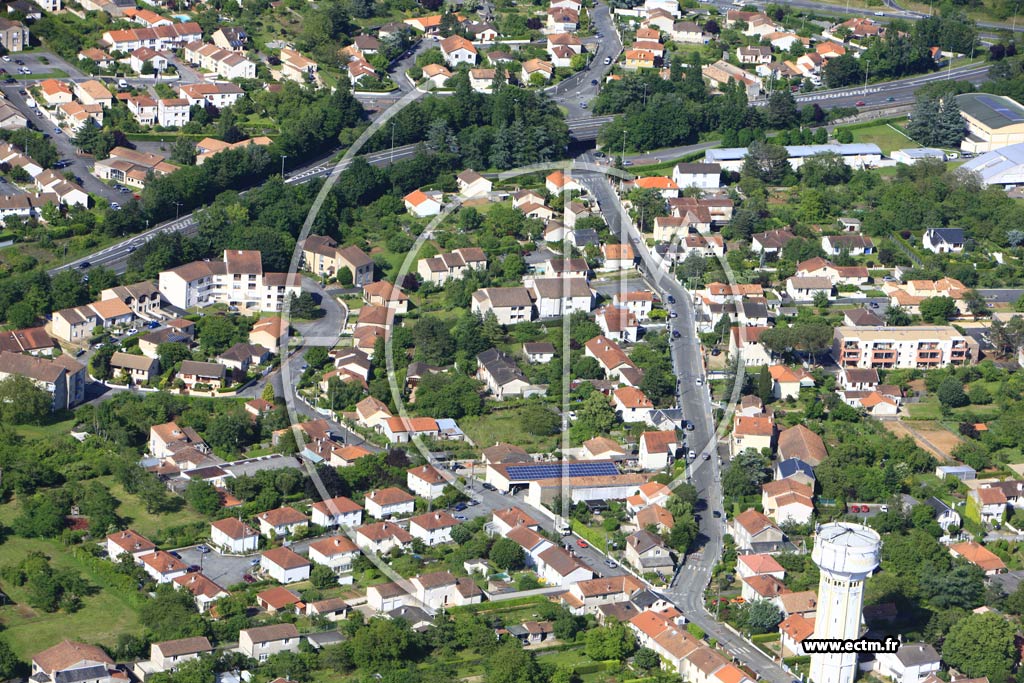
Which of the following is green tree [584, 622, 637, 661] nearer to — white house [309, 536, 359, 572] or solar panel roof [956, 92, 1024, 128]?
white house [309, 536, 359, 572]

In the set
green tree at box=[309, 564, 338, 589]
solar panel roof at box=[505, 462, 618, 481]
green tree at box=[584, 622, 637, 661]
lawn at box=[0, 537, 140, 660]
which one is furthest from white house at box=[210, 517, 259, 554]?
green tree at box=[584, 622, 637, 661]

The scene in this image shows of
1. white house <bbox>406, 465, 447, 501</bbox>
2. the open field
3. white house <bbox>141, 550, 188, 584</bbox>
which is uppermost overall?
white house <bbox>141, 550, 188, 584</bbox>

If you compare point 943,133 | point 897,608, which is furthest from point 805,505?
point 943,133

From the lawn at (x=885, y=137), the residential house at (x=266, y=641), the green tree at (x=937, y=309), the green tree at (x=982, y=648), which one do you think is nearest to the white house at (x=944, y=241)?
the green tree at (x=937, y=309)

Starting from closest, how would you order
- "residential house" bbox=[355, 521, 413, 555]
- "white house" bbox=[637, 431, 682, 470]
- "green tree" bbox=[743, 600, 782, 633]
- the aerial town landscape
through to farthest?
1. the aerial town landscape
2. "green tree" bbox=[743, 600, 782, 633]
3. "residential house" bbox=[355, 521, 413, 555]
4. "white house" bbox=[637, 431, 682, 470]

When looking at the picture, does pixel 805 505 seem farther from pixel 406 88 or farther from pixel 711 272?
pixel 406 88

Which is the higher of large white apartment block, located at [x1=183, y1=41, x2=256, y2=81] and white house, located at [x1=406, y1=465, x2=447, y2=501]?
large white apartment block, located at [x1=183, y1=41, x2=256, y2=81]
